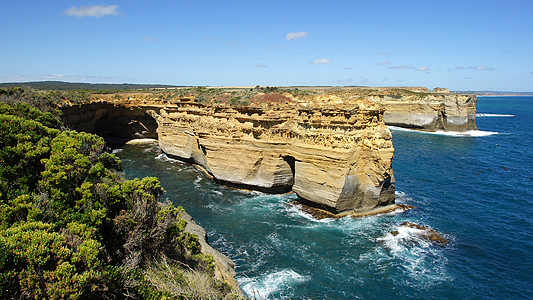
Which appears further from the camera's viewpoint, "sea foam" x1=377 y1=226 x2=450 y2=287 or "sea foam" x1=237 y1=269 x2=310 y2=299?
"sea foam" x1=377 y1=226 x2=450 y2=287

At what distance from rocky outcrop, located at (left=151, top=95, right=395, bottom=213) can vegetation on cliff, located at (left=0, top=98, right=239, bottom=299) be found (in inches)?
547

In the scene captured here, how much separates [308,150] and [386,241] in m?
9.63

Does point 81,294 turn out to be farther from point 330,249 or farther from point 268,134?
point 268,134

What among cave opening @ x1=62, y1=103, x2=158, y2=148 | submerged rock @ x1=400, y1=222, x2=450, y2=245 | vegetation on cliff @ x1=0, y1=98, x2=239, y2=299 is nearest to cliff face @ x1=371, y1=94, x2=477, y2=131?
cave opening @ x1=62, y1=103, x2=158, y2=148

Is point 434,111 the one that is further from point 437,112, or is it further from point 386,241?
point 386,241

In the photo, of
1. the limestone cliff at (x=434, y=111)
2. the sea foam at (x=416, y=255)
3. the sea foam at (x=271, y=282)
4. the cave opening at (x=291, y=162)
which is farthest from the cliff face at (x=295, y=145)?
the limestone cliff at (x=434, y=111)

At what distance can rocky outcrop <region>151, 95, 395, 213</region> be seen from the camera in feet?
85.0

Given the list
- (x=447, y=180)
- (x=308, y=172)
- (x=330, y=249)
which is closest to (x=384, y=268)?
(x=330, y=249)

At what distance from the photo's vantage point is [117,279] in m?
10.7

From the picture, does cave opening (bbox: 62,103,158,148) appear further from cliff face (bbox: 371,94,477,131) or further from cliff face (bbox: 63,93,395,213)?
cliff face (bbox: 371,94,477,131)

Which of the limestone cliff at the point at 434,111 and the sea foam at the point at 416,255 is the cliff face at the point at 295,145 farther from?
the limestone cliff at the point at 434,111

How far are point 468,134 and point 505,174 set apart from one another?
122 ft

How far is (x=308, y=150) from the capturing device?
1104 inches

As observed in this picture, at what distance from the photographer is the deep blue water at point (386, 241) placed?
1798 centimetres
